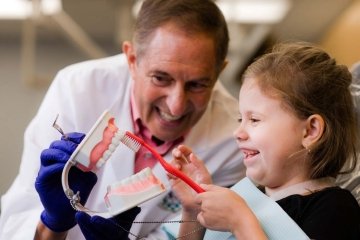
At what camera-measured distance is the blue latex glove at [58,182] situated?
112cm

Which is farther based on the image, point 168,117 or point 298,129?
point 168,117

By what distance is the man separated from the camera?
1.36m

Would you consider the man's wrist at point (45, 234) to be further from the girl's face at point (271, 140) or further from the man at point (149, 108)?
the girl's face at point (271, 140)

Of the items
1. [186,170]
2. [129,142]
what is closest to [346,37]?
[186,170]

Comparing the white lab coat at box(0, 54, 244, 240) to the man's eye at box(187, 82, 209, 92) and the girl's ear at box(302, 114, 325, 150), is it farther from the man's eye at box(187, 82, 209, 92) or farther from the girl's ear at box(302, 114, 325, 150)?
the girl's ear at box(302, 114, 325, 150)

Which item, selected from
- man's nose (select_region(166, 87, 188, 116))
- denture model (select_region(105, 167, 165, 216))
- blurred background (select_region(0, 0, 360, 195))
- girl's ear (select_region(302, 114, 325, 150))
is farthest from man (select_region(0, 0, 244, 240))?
blurred background (select_region(0, 0, 360, 195))

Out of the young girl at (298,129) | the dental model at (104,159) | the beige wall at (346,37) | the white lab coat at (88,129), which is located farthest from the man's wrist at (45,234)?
the beige wall at (346,37)

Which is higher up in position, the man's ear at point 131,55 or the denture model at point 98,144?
the denture model at point 98,144

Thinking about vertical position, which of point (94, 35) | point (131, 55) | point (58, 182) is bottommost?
point (94, 35)

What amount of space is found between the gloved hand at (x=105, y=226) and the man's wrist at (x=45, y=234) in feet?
0.55

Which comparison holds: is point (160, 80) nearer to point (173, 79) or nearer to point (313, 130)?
point (173, 79)

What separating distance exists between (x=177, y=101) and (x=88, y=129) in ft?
0.97

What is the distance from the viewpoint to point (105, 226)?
1.06 meters

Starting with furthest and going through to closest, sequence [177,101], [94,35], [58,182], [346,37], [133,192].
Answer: [94,35] < [346,37] < [177,101] < [58,182] < [133,192]
